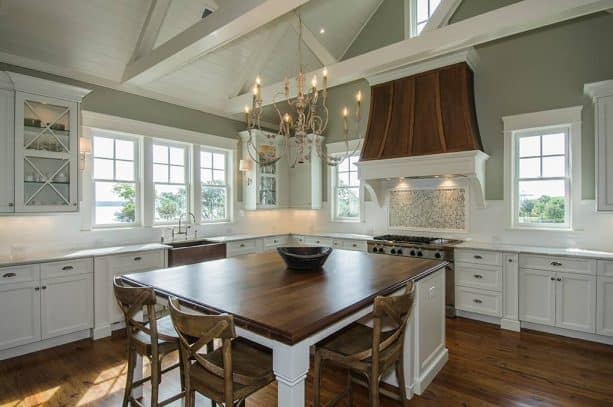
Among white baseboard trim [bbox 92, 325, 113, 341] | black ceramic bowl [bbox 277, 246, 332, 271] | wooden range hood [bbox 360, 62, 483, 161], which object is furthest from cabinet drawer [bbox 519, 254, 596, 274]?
white baseboard trim [bbox 92, 325, 113, 341]

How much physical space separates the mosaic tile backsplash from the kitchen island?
2.04 metres

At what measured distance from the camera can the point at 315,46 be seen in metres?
5.18

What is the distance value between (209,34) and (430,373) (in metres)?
3.55

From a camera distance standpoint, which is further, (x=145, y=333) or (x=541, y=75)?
(x=541, y=75)

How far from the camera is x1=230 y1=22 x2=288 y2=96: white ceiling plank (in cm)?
499

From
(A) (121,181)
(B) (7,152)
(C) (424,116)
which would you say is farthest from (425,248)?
(B) (7,152)

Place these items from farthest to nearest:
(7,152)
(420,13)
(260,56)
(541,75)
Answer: (260,56)
(420,13)
(541,75)
(7,152)

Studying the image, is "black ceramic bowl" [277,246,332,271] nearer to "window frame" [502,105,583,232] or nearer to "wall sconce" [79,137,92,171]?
"wall sconce" [79,137,92,171]

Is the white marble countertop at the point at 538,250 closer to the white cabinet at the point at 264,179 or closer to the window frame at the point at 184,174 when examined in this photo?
the white cabinet at the point at 264,179

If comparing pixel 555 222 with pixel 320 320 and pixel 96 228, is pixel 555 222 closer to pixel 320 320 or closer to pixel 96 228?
pixel 320 320

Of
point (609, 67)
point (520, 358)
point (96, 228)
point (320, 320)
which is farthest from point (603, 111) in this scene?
point (96, 228)

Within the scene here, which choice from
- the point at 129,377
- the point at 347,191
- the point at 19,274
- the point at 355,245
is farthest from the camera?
the point at 347,191

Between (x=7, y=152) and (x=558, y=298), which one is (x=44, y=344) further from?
(x=558, y=298)

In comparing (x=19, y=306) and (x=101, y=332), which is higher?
(x=19, y=306)
